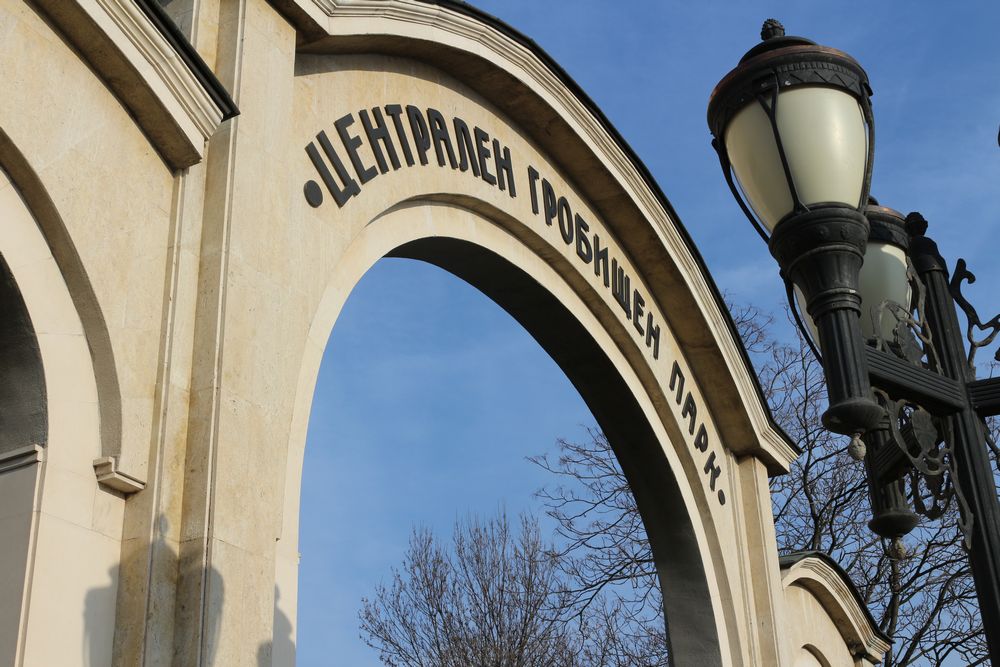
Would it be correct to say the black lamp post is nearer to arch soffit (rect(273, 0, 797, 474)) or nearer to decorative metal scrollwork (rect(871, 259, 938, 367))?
decorative metal scrollwork (rect(871, 259, 938, 367))

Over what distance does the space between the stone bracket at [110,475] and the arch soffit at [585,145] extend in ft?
9.83

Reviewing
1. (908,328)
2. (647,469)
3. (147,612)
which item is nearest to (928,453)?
(908,328)

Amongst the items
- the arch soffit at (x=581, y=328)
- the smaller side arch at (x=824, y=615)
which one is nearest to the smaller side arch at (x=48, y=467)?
the arch soffit at (x=581, y=328)

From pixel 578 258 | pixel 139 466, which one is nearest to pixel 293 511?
pixel 139 466

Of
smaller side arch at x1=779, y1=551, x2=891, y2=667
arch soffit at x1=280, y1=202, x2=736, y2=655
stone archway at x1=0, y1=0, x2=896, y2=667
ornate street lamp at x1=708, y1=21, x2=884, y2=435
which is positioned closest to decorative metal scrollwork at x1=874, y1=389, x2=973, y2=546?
ornate street lamp at x1=708, y1=21, x2=884, y2=435

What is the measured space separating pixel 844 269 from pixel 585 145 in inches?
235

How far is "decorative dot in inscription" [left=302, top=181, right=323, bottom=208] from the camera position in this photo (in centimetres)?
741

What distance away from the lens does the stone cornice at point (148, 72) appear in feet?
19.5

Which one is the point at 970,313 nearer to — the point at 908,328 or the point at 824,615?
Answer: the point at 908,328

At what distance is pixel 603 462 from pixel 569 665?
3931mm

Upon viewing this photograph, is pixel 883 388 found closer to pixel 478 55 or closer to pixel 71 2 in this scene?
pixel 71 2

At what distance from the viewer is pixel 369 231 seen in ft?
27.2

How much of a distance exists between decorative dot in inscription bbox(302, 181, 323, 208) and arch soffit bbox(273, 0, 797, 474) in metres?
0.92

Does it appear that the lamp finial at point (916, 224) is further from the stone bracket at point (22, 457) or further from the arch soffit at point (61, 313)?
the stone bracket at point (22, 457)
